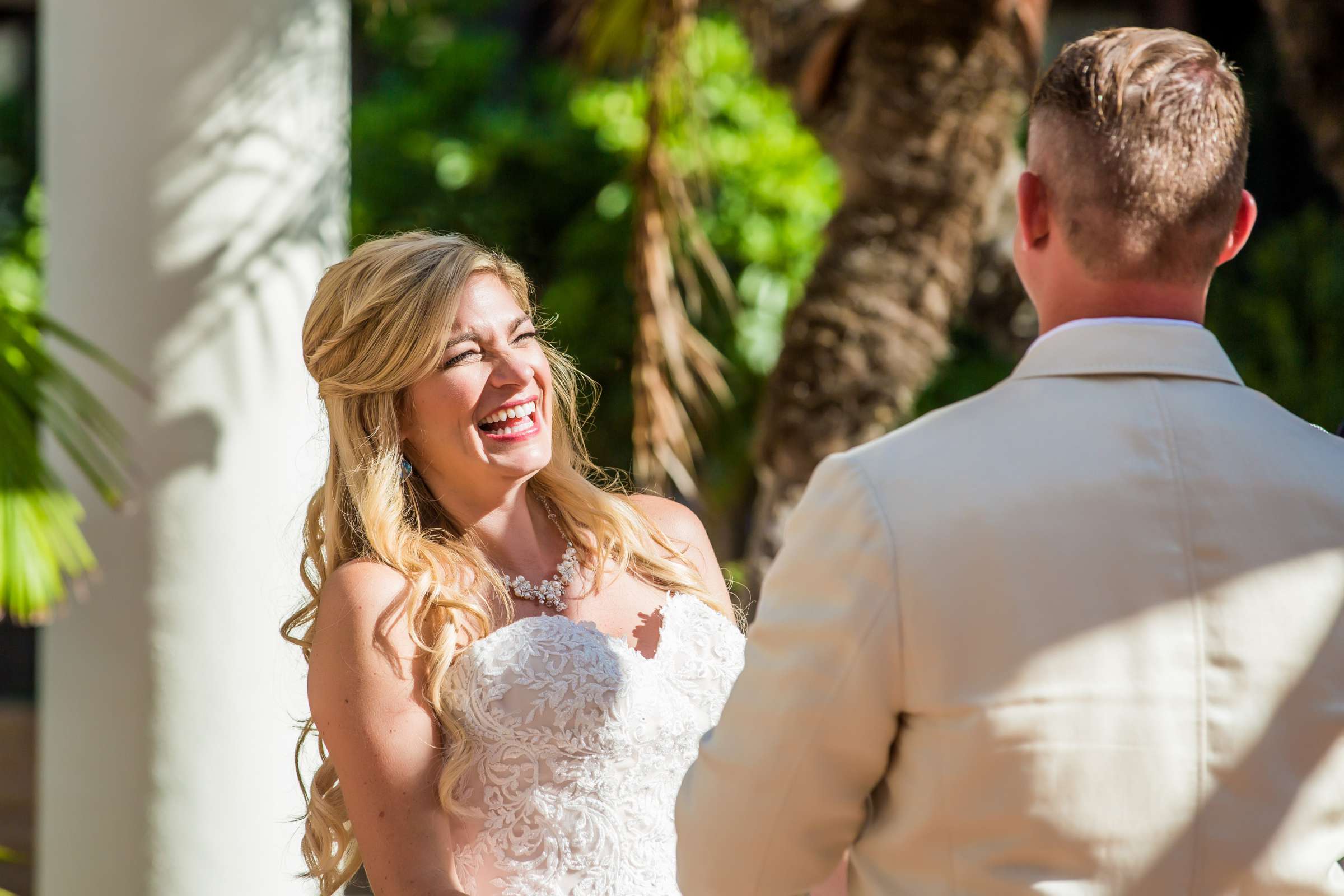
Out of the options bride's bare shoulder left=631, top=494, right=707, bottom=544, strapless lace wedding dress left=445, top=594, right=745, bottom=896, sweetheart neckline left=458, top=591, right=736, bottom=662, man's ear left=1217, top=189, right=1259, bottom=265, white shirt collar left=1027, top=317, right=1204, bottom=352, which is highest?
man's ear left=1217, top=189, right=1259, bottom=265

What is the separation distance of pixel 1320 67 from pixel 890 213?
4.47 ft

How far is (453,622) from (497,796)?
290 mm

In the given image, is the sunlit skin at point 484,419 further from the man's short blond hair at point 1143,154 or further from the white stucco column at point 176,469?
the man's short blond hair at point 1143,154

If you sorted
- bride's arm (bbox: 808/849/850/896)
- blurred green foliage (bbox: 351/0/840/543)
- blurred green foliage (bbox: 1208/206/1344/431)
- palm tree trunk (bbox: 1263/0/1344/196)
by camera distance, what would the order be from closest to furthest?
bride's arm (bbox: 808/849/850/896) → palm tree trunk (bbox: 1263/0/1344/196) → blurred green foliage (bbox: 351/0/840/543) → blurred green foliage (bbox: 1208/206/1344/431)

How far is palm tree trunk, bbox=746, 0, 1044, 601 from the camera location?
4.43 metres

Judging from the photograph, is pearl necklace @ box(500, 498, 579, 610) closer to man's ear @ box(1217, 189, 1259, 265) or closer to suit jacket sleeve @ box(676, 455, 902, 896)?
suit jacket sleeve @ box(676, 455, 902, 896)

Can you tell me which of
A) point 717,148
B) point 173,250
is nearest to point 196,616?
point 173,250

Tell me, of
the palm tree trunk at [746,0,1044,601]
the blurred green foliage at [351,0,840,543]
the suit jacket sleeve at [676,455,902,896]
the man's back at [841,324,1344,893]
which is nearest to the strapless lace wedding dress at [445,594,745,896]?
the suit jacket sleeve at [676,455,902,896]

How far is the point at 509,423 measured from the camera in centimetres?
235

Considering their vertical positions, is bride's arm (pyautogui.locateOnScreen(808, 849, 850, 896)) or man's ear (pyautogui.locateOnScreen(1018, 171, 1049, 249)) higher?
man's ear (pyautogui.locateOnScreen(1018, 171, 1049, 249))

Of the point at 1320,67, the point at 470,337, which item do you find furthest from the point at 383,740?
the point at 1320,67

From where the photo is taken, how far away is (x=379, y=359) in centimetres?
229

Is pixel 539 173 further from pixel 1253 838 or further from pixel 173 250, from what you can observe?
pixel 1253 838

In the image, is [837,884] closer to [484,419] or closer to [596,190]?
[484,419]
